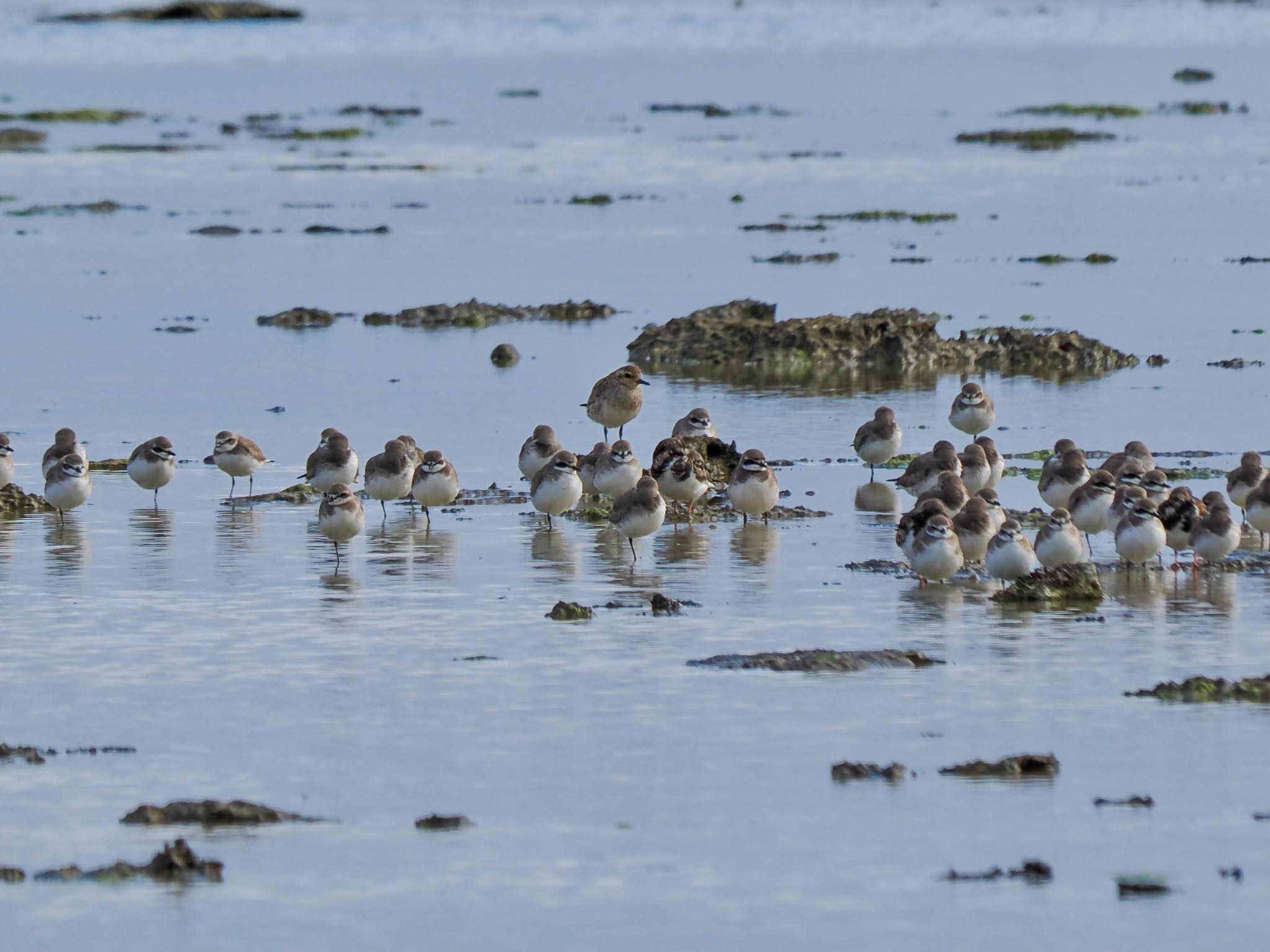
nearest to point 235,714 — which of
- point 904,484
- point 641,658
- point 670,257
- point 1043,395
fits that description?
point 641,658

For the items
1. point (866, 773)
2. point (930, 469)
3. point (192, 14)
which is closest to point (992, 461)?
point (930, 469)

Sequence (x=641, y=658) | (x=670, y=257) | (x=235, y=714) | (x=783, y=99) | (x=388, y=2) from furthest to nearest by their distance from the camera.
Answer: (x=388, y=2) → (x=783, y=99) → (x=670, y=257) → (x=641, y=658) → (x=235, y=714)

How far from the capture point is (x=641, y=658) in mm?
15242

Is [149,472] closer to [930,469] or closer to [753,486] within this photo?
[753,486]

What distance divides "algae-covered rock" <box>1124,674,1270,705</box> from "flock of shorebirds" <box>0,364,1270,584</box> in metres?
3.15

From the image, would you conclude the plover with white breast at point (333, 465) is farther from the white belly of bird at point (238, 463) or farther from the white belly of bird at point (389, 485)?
the white belly of bird at point (238, 463)

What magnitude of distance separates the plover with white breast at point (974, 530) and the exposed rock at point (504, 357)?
44.9 ft

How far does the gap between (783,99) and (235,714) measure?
227 feet

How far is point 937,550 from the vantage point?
56.7 ft

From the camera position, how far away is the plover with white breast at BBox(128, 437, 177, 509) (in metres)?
21.8

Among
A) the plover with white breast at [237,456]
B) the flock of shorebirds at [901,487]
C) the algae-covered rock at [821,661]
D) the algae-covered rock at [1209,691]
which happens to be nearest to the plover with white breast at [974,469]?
the flock of shorebirds at [901,487]

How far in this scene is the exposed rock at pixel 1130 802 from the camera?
39.2 ft

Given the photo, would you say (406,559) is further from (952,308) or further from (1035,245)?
(1035,245)

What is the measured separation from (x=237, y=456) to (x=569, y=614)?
6792 millimetres
